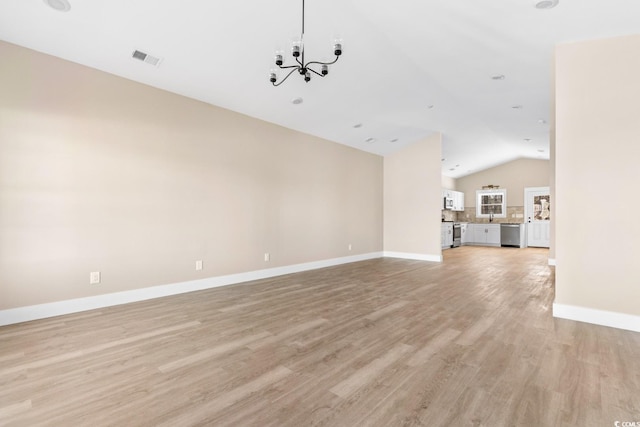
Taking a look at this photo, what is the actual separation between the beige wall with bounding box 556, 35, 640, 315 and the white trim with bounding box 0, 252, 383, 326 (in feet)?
13.4

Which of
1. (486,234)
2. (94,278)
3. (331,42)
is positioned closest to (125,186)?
(94,278)

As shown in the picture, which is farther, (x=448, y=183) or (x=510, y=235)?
(x=448, y=183)

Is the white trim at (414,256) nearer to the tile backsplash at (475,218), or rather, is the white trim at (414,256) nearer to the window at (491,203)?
the tile backsplash at (475,218)

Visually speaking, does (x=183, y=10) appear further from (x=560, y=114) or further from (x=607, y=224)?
(x=607, y=224)

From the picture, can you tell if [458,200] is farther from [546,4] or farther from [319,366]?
[319,366]

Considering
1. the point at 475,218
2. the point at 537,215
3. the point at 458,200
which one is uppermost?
the point at 458,200

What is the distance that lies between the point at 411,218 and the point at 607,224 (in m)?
4.71

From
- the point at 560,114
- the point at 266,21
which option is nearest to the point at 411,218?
the point at 560,114

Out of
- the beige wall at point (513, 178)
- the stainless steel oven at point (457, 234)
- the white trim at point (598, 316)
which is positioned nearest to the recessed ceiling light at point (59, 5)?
the white trim at point (598, 316)

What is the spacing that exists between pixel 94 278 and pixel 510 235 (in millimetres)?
11712

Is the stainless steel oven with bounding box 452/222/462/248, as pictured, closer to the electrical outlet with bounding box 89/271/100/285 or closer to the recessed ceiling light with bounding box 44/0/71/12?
the electrical outlet with bounding box 89/271/100/285

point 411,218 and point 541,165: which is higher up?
point 541,165

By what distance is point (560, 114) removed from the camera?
3.31 meters

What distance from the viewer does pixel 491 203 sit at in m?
11.8
